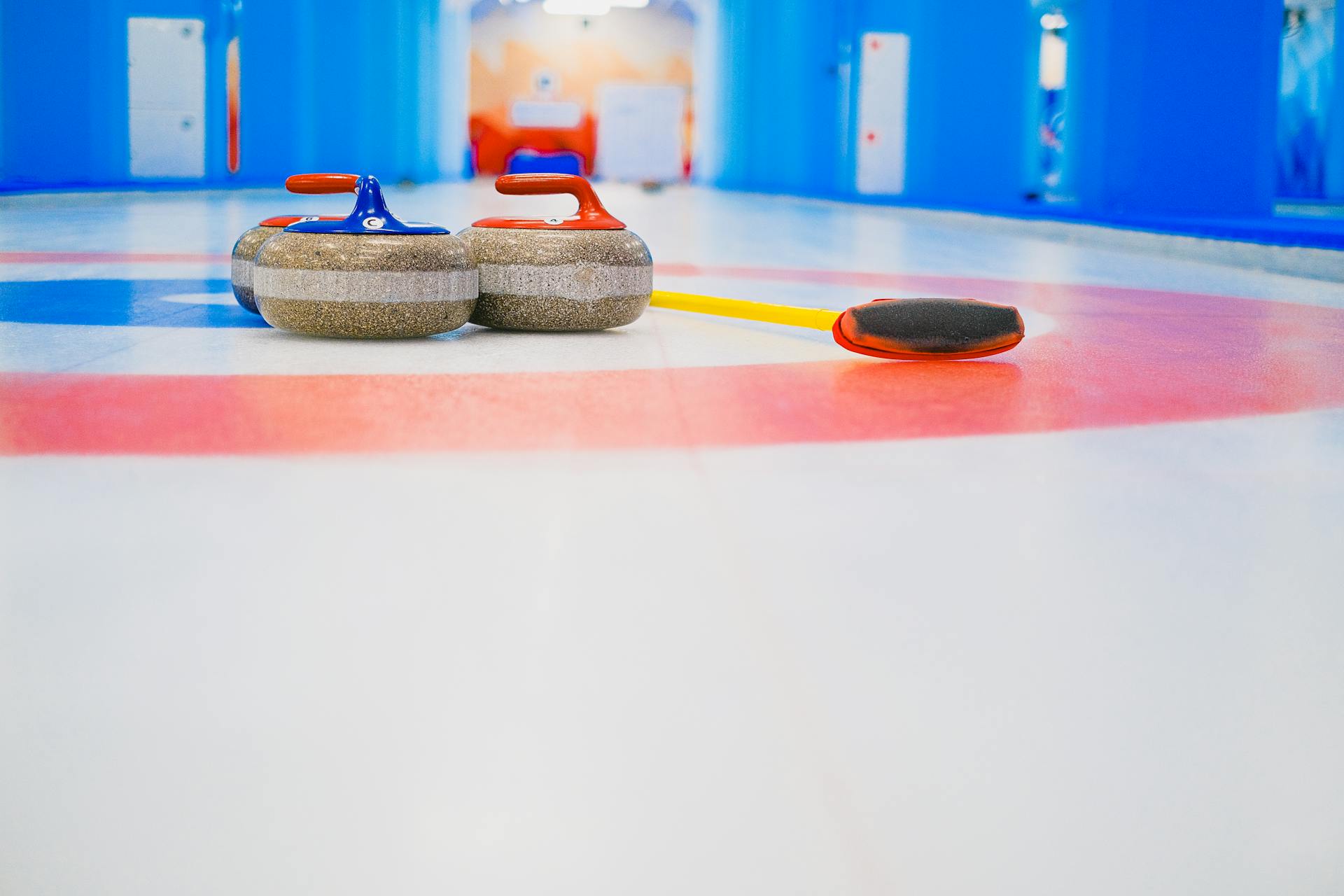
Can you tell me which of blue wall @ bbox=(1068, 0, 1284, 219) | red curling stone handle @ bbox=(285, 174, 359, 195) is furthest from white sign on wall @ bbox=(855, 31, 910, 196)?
red curling stone handle @ bbox=(285, 174, 359, 195)

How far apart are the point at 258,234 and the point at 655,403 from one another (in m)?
1.04

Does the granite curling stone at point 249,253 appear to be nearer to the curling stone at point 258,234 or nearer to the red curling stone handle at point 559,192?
the curling stone at point 258,234

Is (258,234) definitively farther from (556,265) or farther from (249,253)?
(556,265)

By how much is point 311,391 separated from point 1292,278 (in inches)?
161

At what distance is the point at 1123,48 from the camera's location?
325 inches

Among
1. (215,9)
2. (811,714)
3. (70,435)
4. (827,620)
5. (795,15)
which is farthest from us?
(795,15)

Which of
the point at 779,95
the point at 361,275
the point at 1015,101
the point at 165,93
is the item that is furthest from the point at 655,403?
the point at 779,95

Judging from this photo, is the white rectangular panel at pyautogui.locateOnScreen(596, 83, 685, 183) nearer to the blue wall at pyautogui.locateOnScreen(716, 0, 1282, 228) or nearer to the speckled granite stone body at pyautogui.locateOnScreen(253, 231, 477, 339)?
the blue wall at pyautogui.locateOnScreen(716, 0, 1282, 228)

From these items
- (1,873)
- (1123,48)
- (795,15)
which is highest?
(795,15)

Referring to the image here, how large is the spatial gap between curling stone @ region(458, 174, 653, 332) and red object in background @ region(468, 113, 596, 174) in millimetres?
23430

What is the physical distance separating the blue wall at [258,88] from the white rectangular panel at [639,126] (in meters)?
4.78

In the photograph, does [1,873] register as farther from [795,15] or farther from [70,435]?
[795,15]

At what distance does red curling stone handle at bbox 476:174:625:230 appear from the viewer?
2.30m

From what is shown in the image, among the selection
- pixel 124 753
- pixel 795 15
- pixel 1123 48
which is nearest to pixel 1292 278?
pixel 1123 48
